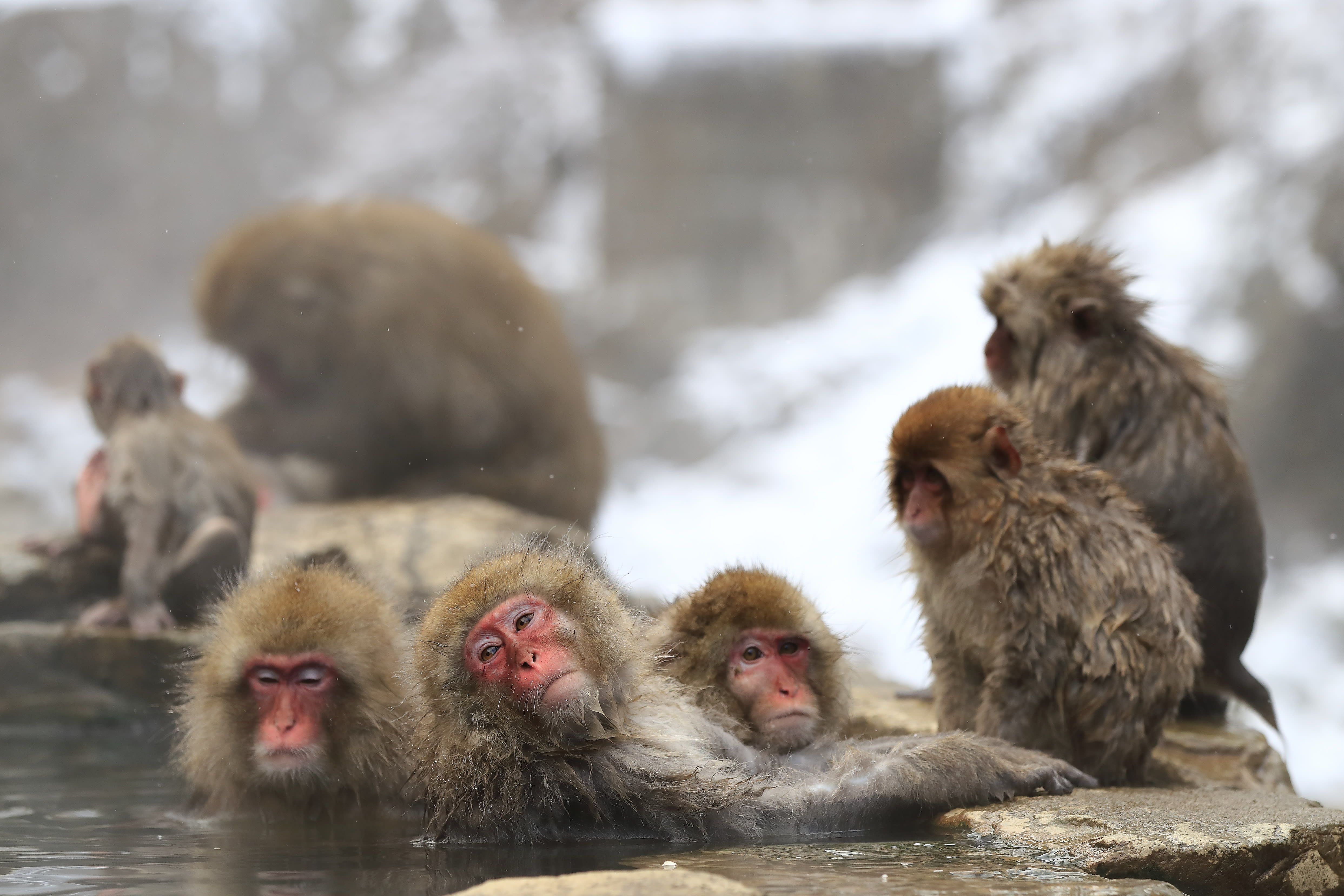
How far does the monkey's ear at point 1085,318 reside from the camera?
411 cm

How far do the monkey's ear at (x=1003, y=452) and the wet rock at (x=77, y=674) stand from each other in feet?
10.4

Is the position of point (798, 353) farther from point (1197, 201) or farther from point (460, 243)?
point (460, 243)

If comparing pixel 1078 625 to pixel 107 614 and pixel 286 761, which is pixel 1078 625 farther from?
pixel 107 614

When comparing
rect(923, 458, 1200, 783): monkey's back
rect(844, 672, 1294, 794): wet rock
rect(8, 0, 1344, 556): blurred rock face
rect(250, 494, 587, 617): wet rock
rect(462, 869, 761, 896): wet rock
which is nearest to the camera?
rect(462, 869, 761, 896): wet rock

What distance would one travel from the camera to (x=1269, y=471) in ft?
28.6

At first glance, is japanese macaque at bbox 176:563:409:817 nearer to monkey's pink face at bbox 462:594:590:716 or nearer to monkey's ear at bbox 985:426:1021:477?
monkey's pink face at bbox 462:594:590:716

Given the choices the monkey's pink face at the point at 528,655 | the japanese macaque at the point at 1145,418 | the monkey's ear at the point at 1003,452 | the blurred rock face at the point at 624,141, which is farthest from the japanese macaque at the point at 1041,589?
the blurred rock face at the point at 624,141

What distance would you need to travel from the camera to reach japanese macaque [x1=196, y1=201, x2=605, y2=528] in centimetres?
674

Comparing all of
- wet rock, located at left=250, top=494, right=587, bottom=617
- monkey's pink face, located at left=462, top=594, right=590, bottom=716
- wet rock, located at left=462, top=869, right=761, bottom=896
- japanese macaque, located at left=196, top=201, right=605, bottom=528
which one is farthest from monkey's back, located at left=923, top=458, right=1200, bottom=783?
japanese macaque, located at left=196, top=201, right=605, bottom=528

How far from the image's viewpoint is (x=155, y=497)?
4855mm

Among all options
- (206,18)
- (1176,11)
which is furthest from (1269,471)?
(206,18)

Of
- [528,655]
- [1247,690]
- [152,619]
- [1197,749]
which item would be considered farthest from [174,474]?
[1247,690]

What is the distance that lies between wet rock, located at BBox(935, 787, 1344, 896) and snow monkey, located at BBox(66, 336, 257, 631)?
302 cm

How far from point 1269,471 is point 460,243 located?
18.4 ft
